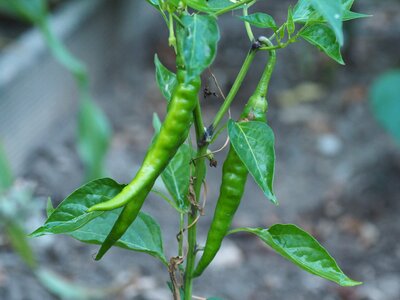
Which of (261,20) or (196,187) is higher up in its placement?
(261,20)

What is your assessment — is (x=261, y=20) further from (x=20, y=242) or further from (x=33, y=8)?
(x=33, y=8)

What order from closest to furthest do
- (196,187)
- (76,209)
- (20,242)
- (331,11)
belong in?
(331,11) → (76,209) → (196,187) → (20,242)

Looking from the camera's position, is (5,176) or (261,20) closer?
(261,20)

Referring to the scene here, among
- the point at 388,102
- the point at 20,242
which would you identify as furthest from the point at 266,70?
the point at 388,102

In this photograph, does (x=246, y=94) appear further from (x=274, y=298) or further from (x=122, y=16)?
(x=274, y=298)

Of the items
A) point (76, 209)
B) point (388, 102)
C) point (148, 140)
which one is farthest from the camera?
point (148, 140)

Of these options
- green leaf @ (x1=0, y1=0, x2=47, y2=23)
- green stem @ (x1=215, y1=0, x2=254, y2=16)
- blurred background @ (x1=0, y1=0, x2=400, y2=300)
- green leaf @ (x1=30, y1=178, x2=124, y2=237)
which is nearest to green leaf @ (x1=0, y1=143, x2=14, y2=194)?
blurred background @ (x1=0, y1=0, x2=400, y2=300)

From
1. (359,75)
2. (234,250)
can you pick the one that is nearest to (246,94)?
(359,75)

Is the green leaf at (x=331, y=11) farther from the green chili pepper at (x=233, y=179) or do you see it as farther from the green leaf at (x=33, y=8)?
the green leaf at (x=33, y=8)
